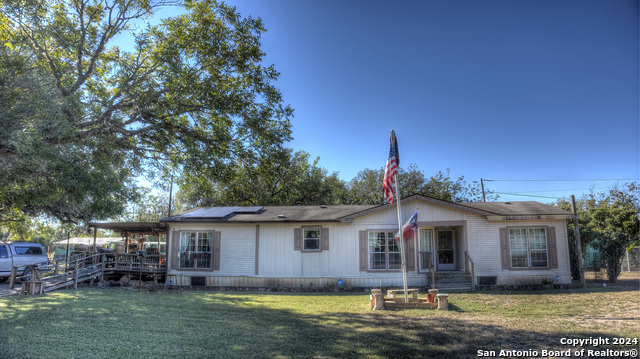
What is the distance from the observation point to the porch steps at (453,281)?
13.5 meters

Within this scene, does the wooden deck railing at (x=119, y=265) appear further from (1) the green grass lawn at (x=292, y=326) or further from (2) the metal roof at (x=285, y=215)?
(1) the green grass lawn at (x=292, y=326)

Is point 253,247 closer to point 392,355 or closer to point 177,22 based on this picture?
point 177,22

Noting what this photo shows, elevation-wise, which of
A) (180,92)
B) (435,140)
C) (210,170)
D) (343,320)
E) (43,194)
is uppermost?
(435,140)

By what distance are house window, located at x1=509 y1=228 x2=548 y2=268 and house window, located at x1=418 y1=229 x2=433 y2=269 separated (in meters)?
3.08

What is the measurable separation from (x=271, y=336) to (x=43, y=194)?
736 cm

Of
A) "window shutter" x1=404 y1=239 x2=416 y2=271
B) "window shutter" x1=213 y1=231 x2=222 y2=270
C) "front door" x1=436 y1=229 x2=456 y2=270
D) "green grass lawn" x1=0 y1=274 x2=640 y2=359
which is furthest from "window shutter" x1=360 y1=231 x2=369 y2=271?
"window shutter" x1=213 y1=231 x2=222 y2=270

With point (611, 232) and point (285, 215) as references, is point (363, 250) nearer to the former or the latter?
point (285, 215)

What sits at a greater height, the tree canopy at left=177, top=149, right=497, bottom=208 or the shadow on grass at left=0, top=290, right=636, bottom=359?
the tree canopy at left=177, top=149, right=497, bottom=208

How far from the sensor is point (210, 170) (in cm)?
1041

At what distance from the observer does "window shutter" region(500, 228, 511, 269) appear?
1433 centimetres

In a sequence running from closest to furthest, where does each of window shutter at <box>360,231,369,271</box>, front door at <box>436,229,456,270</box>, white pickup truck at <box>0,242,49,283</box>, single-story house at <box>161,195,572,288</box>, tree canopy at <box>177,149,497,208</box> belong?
single-story house at <box>161,195,572,288</box>, window shutter at <box>360,231,369,271</box>, front door at <box>436,229,456,270</box>, white pickup truck at <box>0,242,49,283</box>, tree canopy at <box>177,149,497,208</box>

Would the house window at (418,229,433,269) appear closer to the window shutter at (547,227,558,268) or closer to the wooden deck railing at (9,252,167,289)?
the window shutter at (547,227,558,268)

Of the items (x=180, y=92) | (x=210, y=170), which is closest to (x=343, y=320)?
(x=210, y=170)

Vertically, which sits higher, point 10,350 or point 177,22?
point 177,22
